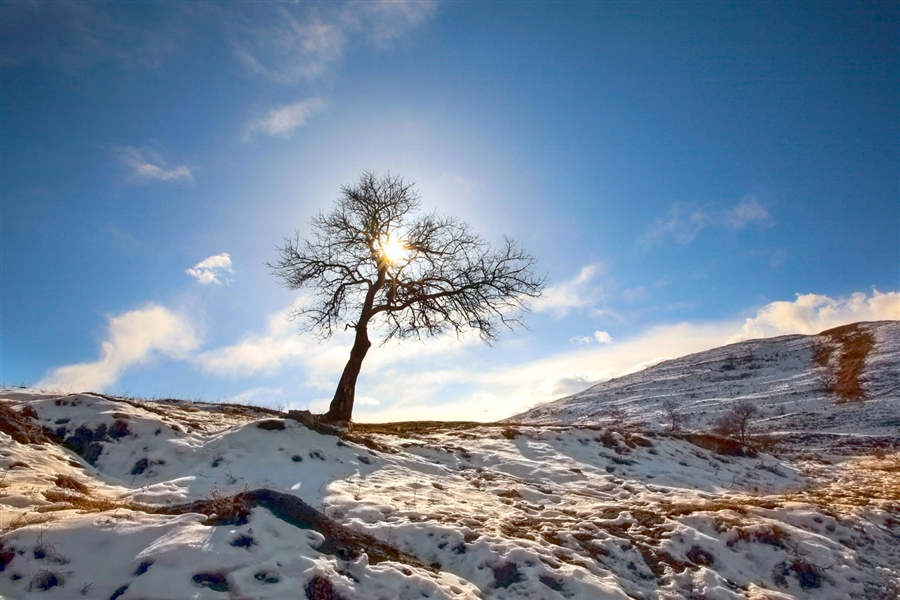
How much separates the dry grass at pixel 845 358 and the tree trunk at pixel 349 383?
46.8 metres

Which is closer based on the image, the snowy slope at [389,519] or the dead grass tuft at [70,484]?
the snowy slope at [389,519]

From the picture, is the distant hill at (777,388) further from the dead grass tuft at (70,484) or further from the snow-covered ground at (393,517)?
the dead grass tuft at (70,484)

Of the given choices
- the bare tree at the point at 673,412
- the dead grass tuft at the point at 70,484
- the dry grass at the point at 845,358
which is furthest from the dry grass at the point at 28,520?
the dry grass at the point at 845,358

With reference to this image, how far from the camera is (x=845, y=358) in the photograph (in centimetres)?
5731

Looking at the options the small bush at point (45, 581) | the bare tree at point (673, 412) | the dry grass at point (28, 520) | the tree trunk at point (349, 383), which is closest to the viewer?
the small bush at point (45, 581)

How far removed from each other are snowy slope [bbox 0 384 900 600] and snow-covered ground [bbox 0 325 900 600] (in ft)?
0.10

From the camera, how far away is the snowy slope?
195 inches

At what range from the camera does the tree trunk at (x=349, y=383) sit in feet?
61.2

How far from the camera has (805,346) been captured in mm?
65750

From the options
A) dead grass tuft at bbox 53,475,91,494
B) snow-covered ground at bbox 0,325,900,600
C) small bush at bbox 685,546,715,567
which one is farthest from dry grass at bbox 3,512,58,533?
small bush at bbox 685,546,715,567

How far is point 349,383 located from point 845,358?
6362cm

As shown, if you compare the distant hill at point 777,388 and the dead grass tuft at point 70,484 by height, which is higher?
the distant hill at point 777,388

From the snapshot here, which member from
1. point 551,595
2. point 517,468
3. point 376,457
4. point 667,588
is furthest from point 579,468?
point 551,595

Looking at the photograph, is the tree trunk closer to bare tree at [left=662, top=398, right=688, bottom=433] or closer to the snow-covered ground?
the snow-covered ground
